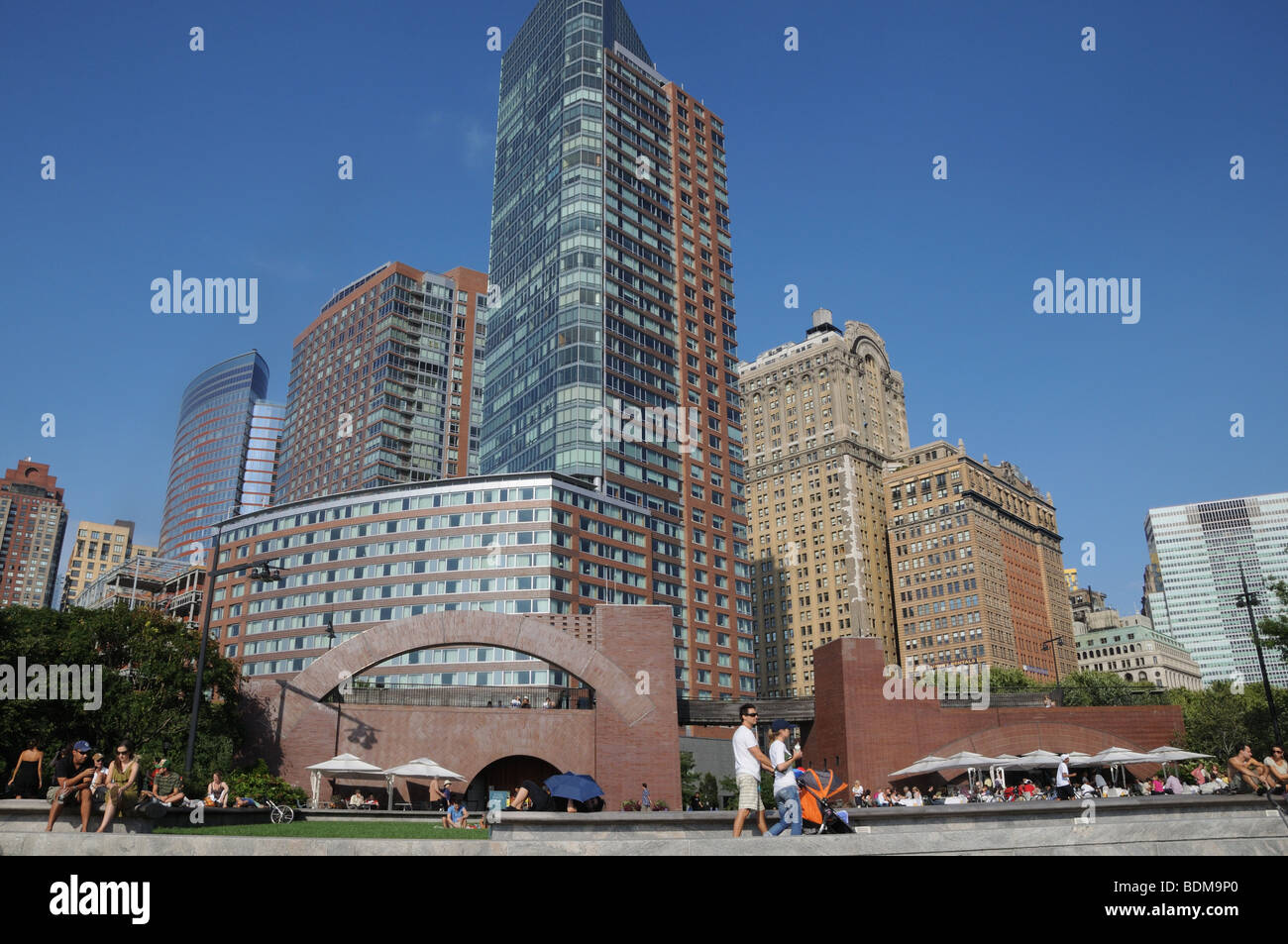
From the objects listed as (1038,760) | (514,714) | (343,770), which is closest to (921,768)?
(1038,760)

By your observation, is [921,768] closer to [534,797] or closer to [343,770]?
[343,770]

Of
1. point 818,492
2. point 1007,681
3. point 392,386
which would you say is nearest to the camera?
point 1007,681

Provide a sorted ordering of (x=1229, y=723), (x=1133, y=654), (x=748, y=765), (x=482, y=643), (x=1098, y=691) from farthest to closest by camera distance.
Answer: (x=1133, y=654)
(x=1098, y=691)
(x=1229, y=723)
(x=482, y=643)
(x=748, y=765)

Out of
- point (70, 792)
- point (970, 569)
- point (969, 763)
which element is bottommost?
point (969, 763)

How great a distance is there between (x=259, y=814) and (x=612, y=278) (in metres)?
93.3

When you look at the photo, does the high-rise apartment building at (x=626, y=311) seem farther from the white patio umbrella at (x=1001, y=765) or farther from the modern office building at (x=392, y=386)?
the white patio umbrella at (x=1001, y=765)

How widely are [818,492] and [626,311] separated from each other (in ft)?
217

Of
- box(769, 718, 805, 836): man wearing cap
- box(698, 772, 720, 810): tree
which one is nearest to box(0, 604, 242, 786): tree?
box(769, 718, 805, 836): man wearing cap

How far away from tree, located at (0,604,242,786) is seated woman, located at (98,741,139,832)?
17.8 metres

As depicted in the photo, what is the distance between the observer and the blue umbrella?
21859 millimetres

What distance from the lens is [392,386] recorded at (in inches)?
5861

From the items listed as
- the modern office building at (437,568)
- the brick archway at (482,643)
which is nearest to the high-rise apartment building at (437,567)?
the modern office building at (437,568)
